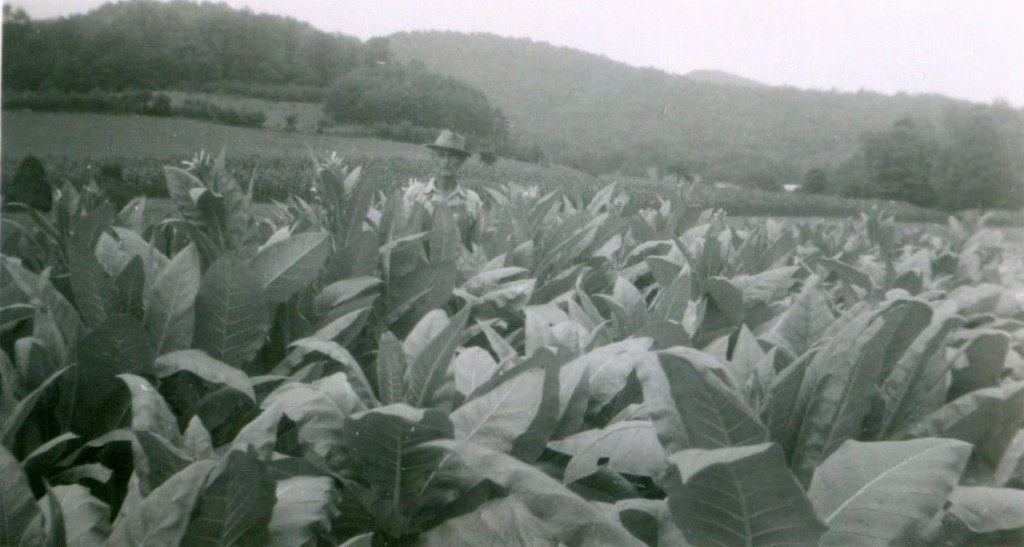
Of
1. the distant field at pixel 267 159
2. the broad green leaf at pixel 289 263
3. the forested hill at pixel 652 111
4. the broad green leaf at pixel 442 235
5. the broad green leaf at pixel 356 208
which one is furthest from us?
the forested hill at pixel 652 111

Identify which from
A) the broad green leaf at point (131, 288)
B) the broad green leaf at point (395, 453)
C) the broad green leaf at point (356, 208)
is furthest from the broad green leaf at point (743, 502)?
the broad green leaf at point (356, 208)

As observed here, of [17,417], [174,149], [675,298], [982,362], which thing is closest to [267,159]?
[174,149]

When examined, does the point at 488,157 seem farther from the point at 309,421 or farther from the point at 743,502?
the point at 743,502

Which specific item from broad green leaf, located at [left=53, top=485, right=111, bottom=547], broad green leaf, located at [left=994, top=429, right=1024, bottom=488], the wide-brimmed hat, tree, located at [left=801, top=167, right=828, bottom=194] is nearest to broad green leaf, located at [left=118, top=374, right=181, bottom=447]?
broad green leaf, located at [left=53, top=485, right=111, bottom=547]

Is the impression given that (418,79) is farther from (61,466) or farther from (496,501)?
(496,501)

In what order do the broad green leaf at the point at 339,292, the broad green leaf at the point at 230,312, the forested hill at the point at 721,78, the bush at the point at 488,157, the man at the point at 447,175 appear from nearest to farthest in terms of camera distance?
the broad green leaf at the point at 230,312 → the broad green leaf at the point at 339,292 → the forested hill at the point at 721,78 → the man at the point at 447,175 → the bush at the point at 488,157

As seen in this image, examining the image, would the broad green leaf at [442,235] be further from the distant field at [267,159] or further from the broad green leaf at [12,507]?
the broad green leaf at [12,507]

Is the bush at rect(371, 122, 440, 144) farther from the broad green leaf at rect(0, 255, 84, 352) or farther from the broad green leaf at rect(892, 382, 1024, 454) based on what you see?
the broad green leaf at rect(892, 382, 1024, 454)
